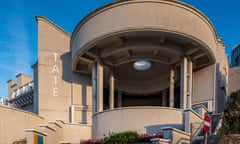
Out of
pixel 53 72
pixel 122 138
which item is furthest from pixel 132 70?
pixel 122 138

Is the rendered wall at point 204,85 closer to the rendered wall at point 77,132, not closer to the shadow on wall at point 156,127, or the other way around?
the shadow on wall at point 156,127

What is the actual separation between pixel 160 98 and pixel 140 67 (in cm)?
465

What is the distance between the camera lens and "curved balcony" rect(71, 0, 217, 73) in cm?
1337

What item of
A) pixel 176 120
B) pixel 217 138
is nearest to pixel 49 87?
pixel 176 120

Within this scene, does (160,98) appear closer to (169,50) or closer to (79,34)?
(169,50)

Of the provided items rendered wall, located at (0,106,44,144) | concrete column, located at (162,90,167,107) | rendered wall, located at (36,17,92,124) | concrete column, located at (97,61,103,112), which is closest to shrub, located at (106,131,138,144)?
concrete column, located at (97,61,103,112)

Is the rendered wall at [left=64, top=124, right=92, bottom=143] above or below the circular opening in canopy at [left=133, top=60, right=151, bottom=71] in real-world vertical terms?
below

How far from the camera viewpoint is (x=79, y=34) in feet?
51.9

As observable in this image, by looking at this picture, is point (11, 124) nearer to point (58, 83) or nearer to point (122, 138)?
point (58, 83)

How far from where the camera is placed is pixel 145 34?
45.5ft

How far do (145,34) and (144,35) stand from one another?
1.03ft

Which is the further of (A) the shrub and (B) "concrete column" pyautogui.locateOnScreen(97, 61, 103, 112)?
(B) "concrete column" pyautogui.locateOnScreen(97, 61, 103, 112)

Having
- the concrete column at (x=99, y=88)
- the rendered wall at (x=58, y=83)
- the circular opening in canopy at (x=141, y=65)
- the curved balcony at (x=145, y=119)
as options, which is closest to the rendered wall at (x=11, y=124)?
the rendered wall at (x=58, y=83)

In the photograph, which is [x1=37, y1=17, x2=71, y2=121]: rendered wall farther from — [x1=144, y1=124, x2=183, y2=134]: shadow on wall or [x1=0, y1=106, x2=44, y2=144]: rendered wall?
[x1=144, y1=124, x2=183, y2=134]: shadow on wall
